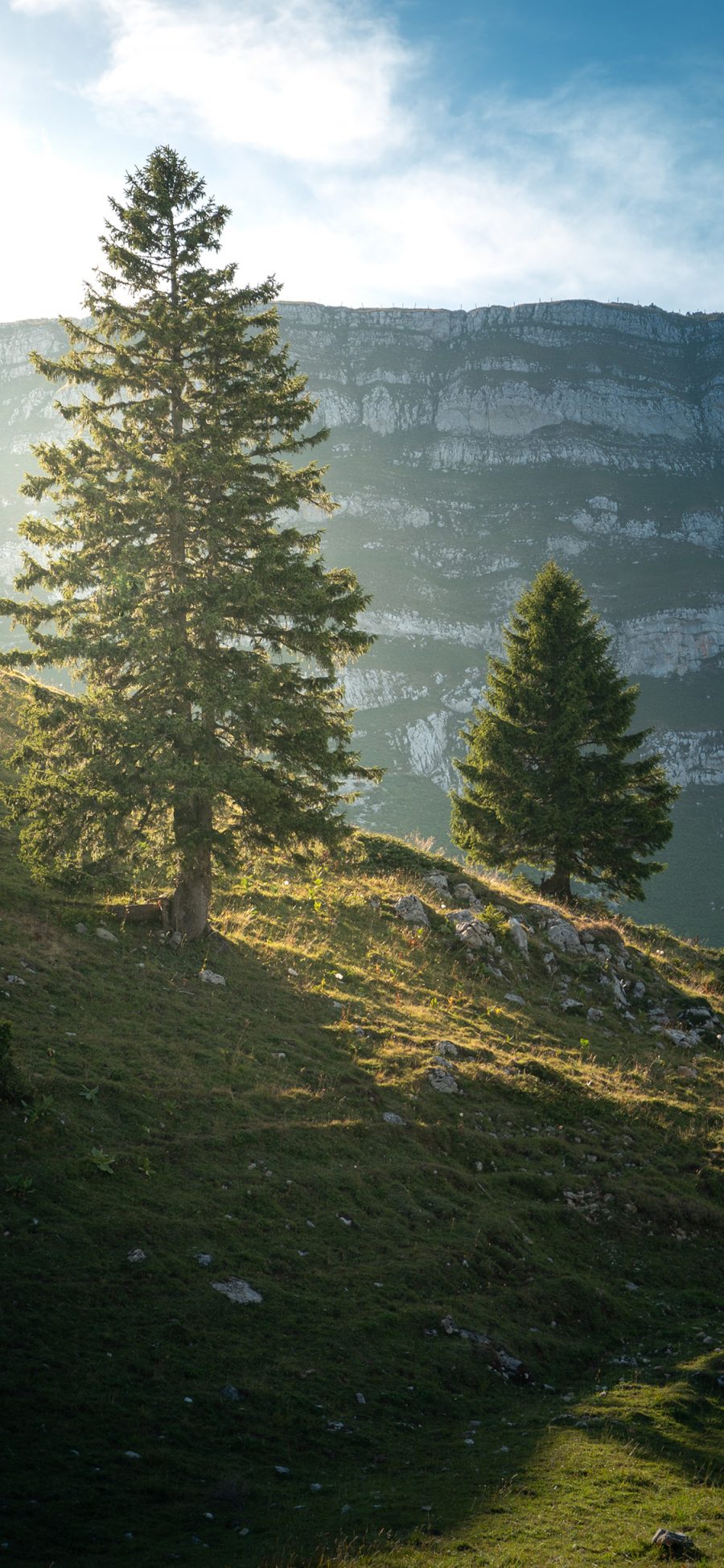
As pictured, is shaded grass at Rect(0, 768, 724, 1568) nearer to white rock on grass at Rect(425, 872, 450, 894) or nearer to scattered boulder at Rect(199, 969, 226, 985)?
scattered boulder at Rect(199, 969, 226, 985)

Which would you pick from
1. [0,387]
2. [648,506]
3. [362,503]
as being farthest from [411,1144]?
[0,387]

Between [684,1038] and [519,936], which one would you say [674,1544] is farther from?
[519,936]

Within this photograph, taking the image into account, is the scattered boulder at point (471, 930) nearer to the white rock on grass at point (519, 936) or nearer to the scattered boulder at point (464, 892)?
the white rock on grass at point (519, 936)

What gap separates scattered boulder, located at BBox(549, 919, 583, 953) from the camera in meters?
21.4

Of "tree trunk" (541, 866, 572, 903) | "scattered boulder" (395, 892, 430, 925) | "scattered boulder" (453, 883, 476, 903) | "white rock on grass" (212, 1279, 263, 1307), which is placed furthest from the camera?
"tree trunk" (541, 866, 572, 903)

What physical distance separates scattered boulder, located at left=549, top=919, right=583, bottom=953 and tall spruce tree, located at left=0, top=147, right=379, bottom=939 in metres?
9.33

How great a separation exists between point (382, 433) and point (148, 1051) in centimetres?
20861

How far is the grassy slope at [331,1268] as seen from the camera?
4.96 meters

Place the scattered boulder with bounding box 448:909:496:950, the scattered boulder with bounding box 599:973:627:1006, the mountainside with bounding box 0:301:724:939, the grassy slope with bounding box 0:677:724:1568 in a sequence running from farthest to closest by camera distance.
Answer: the mountainside with bounding box 0:301:724:939 → the scattered boulder with bounding box 599:973:627:1006 → the scattered boulder with bounding box 448:909:496:950 → the grassy slope with bounding box 0:677:724:1568

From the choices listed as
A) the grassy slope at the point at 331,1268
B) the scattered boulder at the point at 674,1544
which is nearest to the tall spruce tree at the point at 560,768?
A: the grassy slope at the point at 331,1268

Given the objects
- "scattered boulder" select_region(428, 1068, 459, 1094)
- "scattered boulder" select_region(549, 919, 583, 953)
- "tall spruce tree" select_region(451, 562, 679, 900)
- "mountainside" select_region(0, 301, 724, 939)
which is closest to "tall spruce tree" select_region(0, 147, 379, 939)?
"scattered boulder" select_region(428, 1068, 459, 1094)

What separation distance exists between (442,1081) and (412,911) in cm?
740

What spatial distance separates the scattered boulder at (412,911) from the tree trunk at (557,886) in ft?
22.7

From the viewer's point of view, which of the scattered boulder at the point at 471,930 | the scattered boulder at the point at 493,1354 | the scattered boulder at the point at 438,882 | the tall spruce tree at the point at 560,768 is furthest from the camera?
the tall spruce tree at the point at 560,768
